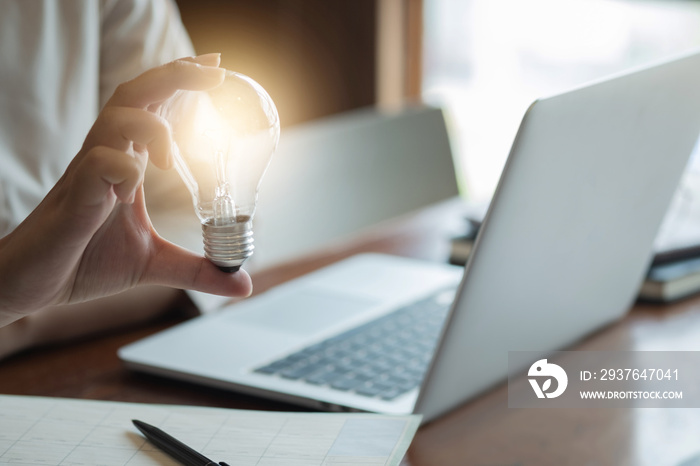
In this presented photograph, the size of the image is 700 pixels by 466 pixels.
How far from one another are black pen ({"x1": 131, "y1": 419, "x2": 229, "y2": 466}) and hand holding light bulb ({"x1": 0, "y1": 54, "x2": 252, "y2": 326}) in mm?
93

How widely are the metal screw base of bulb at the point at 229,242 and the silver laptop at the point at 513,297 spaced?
15 cm

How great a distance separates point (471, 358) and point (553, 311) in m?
0.12

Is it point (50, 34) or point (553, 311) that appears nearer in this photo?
point (553, 311)

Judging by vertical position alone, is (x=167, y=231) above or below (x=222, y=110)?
below

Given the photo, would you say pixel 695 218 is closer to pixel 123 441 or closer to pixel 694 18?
pixel 123 441

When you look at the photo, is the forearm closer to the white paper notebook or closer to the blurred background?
the white paper notebook

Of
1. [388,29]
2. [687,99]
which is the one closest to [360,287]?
[687,99]

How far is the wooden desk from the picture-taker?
54 centimetres

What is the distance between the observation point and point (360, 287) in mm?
887

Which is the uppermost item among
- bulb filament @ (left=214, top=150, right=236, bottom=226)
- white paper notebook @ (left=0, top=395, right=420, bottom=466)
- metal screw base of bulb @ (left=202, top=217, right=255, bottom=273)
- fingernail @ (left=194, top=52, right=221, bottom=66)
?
fingernail @ (left=194, top=52, right=221, bottom=66)

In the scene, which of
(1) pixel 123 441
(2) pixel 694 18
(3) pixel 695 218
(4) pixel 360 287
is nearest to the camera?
(1) pixel 123 441

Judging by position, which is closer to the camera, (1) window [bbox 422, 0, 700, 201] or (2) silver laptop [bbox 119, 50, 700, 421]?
(2) silver laptop [bbox 119, 50, 700, 421]

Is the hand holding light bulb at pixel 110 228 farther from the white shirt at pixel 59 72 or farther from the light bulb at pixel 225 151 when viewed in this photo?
the white shirt at pixel 59 72

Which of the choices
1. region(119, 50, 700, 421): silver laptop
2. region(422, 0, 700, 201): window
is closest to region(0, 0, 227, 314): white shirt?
region(119, 50, 700, 421): silver laptop
